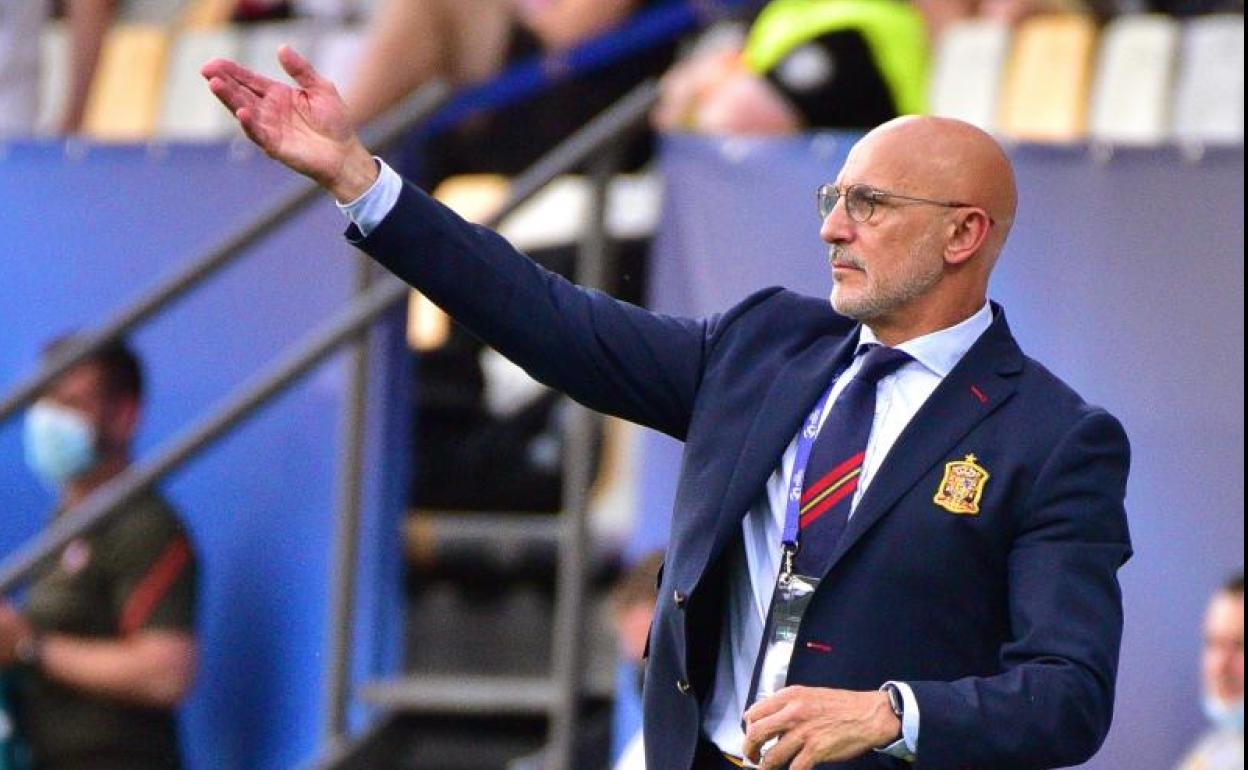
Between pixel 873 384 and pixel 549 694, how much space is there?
3.15 metres

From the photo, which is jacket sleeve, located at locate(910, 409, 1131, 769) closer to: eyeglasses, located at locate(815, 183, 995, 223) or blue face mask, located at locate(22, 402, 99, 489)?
eyeglasses, located at locate(815, 183, 995, 223)

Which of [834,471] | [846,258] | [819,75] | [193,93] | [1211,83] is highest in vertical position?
[193,93]

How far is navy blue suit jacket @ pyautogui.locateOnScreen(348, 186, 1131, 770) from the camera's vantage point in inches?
134

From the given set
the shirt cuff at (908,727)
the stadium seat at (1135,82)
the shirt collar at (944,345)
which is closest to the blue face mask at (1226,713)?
the stadium seat at (1135,82)

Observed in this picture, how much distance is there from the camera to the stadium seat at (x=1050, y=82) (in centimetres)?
652

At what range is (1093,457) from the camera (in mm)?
3553

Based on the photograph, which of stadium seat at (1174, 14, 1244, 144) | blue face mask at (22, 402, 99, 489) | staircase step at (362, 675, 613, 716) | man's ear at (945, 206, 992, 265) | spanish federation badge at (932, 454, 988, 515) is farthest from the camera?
blue face mask at (22, 402, 99, 489)

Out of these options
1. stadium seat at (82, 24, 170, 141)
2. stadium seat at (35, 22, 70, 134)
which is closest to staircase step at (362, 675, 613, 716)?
stadium seat at (82, 24, 170, 141)

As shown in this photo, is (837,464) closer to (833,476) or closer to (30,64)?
(833,476)

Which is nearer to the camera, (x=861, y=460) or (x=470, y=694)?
(x=861, y=460)

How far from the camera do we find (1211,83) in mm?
6184

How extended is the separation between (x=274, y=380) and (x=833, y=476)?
2961 mm

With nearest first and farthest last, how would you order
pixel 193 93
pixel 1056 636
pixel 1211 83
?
1. pixel 1056 636
2. pixel 1211 83
3. pixel 193 93

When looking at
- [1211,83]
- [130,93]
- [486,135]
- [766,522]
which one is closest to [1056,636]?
[766,522]
